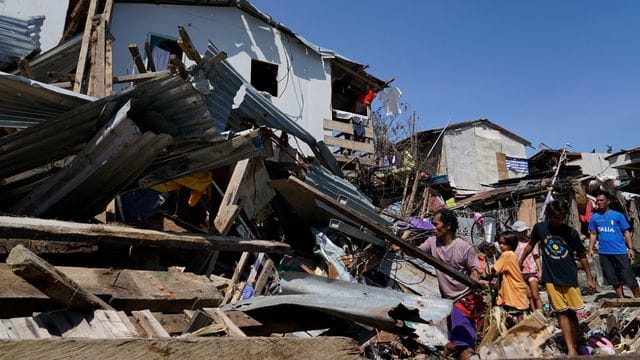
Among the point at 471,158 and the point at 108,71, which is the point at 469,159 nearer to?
the point at 471,158

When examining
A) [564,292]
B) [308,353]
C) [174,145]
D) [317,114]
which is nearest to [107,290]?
[308,353]

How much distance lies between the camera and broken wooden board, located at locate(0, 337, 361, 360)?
3.85 ft

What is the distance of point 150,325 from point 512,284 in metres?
5.37

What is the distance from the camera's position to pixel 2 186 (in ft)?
13.6

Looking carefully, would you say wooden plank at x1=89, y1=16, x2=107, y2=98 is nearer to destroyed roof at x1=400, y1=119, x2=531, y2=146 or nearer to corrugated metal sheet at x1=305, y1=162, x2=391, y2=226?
corrugated metal sheet at x1=305, y1=162, x2=391, y2=226

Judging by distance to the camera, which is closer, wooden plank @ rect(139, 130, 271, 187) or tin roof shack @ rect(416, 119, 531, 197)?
wooden plank @ rect(139, 130, 271, 187)

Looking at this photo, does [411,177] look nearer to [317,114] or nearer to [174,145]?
[317,114]

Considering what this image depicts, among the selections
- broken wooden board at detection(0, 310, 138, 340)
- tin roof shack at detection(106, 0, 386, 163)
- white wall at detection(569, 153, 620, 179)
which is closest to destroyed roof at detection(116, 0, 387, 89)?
tin roof shack at detection(106, 0, 386, 163)

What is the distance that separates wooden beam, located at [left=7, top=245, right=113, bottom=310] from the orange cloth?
5.46m

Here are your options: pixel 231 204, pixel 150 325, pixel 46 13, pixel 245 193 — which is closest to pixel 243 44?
pixel 46 13

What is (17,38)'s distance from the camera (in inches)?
376

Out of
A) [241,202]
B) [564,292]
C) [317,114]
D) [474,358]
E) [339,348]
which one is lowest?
[474,358]

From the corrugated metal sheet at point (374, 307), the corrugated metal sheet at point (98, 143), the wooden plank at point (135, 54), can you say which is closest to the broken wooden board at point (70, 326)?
the corrugated metal sheet at point (374, 307)

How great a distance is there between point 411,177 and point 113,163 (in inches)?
515
